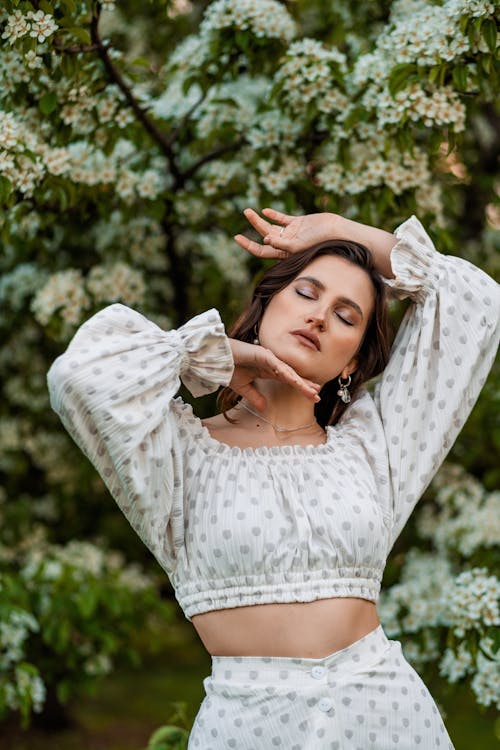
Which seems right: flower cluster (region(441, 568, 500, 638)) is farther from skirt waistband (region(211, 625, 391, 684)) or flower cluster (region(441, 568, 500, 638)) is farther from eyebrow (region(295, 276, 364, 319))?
eyebrow (region(295, 276, 364, 319))

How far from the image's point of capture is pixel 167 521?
238cm

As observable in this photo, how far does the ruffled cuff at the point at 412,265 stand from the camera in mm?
2623

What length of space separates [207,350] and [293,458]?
338mm

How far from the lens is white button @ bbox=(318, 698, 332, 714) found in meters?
2.25

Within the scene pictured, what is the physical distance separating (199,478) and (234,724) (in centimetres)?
55

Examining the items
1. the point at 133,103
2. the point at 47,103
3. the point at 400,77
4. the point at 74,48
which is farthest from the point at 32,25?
the point at 400,77

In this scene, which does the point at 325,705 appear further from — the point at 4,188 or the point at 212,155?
the point at 212,155

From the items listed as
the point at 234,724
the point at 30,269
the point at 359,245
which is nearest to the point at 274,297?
the point at 359,245

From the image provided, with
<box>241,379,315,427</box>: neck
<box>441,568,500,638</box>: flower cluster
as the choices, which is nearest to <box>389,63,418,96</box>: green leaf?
<box>241,379,315,427</box>: neck

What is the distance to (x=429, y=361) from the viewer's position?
2631 millimetres

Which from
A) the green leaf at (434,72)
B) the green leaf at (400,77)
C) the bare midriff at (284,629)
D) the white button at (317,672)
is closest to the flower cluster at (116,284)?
the green leaf at (400,77)

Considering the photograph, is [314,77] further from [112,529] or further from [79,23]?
[112,529]

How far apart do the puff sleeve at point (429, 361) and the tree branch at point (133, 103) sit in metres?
1.34

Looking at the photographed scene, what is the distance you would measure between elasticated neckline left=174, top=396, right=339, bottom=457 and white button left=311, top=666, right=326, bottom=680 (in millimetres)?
499
